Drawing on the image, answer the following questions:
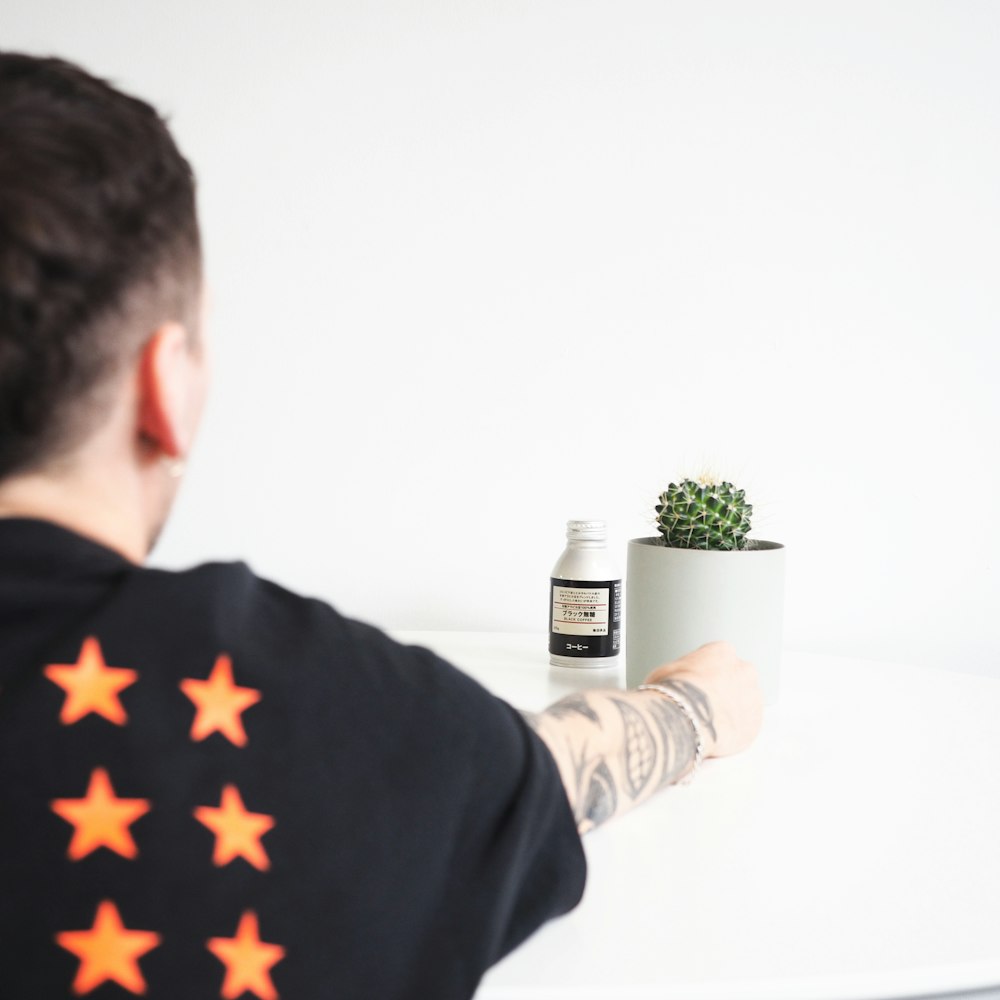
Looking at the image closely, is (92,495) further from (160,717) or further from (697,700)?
(697,700)

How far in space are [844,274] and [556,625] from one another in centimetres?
61

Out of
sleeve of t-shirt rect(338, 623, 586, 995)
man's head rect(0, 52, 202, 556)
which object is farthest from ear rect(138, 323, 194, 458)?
sleeve of t-shirt rect(338, 623, 586, 995)

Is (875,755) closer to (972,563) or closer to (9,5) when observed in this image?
(972,563)

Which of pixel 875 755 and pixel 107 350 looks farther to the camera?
pixel 875 755

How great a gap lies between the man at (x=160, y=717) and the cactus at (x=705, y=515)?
0.55m

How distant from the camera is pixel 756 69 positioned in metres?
1.46

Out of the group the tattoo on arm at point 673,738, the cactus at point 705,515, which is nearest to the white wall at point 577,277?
the cactus at point 705,515

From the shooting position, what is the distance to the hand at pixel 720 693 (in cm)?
93

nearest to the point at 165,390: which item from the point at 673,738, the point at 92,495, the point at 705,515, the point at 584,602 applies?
the point at 92,495

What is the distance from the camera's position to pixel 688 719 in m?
0.90

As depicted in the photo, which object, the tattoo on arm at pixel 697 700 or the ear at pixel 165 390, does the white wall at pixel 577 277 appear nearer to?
the tattoo on arm at pixel 697 700

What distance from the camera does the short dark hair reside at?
1.64 ft

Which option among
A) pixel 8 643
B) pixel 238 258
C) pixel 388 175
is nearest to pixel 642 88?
pixel 388 175

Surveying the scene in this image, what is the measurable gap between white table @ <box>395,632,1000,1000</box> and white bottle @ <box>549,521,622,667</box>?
15 centimetres
